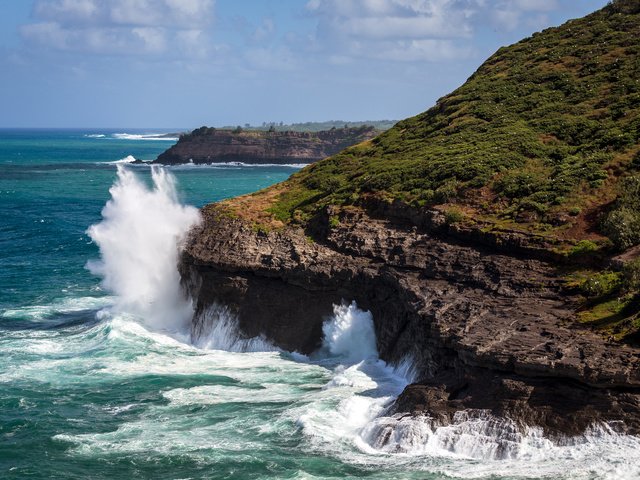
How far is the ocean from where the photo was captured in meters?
22.4

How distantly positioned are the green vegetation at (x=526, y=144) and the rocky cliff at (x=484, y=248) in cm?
11

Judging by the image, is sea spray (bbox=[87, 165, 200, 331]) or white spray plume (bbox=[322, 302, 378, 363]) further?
sea spray (bbox=[87, 165, 200, 331])

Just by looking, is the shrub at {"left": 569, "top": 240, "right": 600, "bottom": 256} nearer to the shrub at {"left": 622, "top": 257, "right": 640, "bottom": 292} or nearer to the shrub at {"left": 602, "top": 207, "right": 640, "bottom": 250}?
the shrub at {"left": 602, "top": 207, "right": 640, "bottom": 250}

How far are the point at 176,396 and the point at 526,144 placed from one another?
2117 cm

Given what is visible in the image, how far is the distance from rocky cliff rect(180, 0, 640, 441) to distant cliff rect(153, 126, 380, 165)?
10806 cm

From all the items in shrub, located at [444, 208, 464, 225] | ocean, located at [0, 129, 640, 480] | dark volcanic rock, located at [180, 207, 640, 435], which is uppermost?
shrub, located at [444, 208, 464, 225]

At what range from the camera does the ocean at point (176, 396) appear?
22438 mm

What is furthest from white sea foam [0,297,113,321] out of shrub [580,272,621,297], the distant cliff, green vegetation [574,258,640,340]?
the distant cliff

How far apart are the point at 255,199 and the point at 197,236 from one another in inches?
220

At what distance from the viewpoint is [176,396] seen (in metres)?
29.1

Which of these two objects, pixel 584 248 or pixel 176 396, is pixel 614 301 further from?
pixel 176 396

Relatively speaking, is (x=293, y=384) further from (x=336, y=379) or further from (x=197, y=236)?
(x=197, y=236)

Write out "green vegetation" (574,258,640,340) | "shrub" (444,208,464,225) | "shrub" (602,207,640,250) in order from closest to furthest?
"green vegetation" (574,258,640,340) → "shrub" (602,207,640,250) → "shrub" (444,208,464,225)

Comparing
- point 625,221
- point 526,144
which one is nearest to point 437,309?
point 625,221
